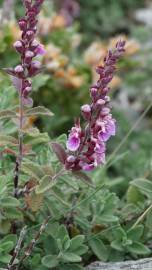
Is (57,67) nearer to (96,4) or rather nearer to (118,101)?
(118,101)

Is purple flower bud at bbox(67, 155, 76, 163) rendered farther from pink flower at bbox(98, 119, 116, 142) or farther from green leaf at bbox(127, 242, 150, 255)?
green leaf at bbox(127, 242, 150, 255)

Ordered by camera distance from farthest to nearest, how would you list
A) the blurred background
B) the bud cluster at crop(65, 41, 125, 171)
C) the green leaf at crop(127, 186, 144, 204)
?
the blurred background < the green leaf at crop(127, 186, 144, 204) < the bud cluster at crop(65, 41, 125, 171)

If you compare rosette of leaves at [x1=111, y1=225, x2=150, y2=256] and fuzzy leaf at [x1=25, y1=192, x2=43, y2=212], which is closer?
fuzzy leaf at [x1=25, y1=192, x2=43, y2=212]

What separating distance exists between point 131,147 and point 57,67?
73cm

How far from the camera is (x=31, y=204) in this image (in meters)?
1.89

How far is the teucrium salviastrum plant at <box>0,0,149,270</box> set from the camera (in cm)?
177

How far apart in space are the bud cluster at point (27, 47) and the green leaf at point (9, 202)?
1.07 feet

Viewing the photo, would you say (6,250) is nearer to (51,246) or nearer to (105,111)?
(51,246)

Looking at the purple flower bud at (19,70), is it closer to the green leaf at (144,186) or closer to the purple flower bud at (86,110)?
the purple flower bud at (86,110)

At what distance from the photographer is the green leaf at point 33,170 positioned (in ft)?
6.10

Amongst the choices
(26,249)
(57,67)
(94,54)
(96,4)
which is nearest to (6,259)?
(26,249)

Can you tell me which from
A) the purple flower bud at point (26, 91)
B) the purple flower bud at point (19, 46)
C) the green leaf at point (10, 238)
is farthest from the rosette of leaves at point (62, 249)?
the purple flower bud at point (19, 46)

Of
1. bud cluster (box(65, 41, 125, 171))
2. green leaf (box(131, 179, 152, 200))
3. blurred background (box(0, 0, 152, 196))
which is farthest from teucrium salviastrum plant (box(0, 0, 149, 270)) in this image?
blurred background (box(0, 0, 152, 196))

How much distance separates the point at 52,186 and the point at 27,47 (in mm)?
436
